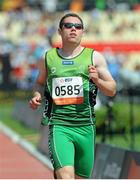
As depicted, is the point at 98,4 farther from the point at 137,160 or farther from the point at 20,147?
the point at 137,160

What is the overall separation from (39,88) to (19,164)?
5.93m

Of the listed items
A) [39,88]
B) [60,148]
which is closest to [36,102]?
[39,88]

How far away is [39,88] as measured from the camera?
20.9 ft

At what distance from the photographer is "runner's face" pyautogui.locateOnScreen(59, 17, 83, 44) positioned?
605cm

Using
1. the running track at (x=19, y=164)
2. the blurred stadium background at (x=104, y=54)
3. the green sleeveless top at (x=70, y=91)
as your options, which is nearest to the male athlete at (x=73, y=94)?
the green sleeveless top at (x=70, y=91)

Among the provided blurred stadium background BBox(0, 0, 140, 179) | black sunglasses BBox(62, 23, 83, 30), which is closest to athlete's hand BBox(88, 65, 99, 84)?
black sunglasses BBox(62, 23, 83, 30)

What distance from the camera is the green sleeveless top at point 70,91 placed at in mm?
6055

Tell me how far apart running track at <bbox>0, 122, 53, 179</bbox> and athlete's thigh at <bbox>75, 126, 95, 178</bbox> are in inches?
159

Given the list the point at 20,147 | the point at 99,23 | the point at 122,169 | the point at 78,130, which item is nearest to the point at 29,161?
the point at 20,147

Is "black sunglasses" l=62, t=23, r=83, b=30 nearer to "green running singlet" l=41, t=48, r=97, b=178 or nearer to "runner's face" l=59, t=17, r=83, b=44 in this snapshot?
"runner's face" l=59, t=17, r=83, b=44

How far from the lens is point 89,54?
6.12m

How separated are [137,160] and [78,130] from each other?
213 centimetres

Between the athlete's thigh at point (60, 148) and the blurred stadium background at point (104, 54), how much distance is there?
2113 mm

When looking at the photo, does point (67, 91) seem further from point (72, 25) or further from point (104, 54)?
point (104, 54)
